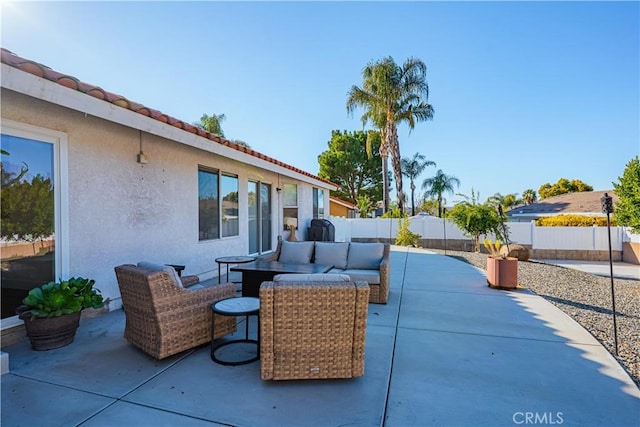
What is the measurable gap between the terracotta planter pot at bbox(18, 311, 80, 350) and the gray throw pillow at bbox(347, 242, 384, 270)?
14.1 feet

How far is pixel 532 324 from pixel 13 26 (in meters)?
8.24

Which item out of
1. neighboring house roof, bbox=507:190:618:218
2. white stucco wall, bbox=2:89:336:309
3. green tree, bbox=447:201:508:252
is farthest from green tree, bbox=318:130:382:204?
white stucco wall, bbox=2:89:336:309

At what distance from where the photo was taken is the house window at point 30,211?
3.64m

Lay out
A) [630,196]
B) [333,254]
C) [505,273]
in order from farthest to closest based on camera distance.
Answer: [630,196] → [505,273] → [333,254]

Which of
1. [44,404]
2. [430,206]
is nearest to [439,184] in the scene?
[430,206]

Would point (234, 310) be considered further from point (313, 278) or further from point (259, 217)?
point (259, 217)

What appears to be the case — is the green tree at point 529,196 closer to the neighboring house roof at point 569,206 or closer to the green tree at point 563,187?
the green tree at point 563,187

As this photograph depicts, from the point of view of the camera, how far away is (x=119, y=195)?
495 cm

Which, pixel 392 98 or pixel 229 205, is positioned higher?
pixel 392 98

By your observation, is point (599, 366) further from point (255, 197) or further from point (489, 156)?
point (489, 156)

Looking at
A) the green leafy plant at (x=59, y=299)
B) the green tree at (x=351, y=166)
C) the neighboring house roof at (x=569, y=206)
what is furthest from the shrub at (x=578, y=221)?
the green leafy plant at (x=59, y=299)

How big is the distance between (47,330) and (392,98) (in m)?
21.0

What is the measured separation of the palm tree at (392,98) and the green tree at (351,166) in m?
6.37

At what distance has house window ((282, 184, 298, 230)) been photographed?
37.0 feet
